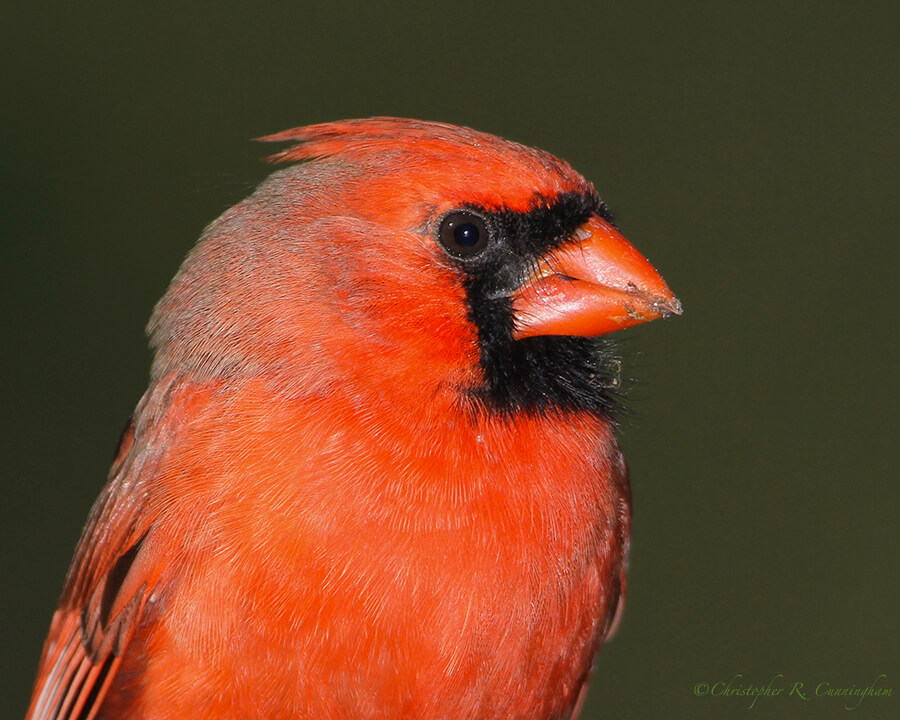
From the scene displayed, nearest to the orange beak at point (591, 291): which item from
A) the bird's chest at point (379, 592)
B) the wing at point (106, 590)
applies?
the bird's chest at point (379, 592)

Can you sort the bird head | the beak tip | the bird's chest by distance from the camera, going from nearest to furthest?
the bird's chest → the bird head → the beak tip

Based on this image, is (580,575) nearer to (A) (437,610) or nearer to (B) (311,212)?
(A) (437,610)

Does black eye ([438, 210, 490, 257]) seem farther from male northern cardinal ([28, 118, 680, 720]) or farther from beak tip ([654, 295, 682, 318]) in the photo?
beak tip ([654, 295, 682, 318])

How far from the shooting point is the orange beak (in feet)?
6.32

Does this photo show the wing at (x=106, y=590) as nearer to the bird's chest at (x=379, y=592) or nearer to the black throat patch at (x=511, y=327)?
the bird's chest at (x=379, y=592)

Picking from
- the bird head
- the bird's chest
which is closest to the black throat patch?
the bird head

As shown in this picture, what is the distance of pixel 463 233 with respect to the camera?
1877 millimetres

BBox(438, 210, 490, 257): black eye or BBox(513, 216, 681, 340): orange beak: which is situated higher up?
BBox(438, 210, 490, 257): black eye

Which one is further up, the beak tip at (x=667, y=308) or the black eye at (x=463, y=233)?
the black eye at (x=463, y=233)

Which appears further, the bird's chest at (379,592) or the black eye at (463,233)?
the black eye at (463,233)

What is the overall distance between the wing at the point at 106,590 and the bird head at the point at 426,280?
0.67 ft

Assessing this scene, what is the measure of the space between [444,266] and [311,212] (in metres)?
0.30

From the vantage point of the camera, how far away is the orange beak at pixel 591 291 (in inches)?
75.9

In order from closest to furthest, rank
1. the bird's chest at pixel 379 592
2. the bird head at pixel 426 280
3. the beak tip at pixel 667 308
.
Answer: the bird's chest at pixel 379 592 < the bird head at pixel 426 280 < the beak tip at pixel 667 308
